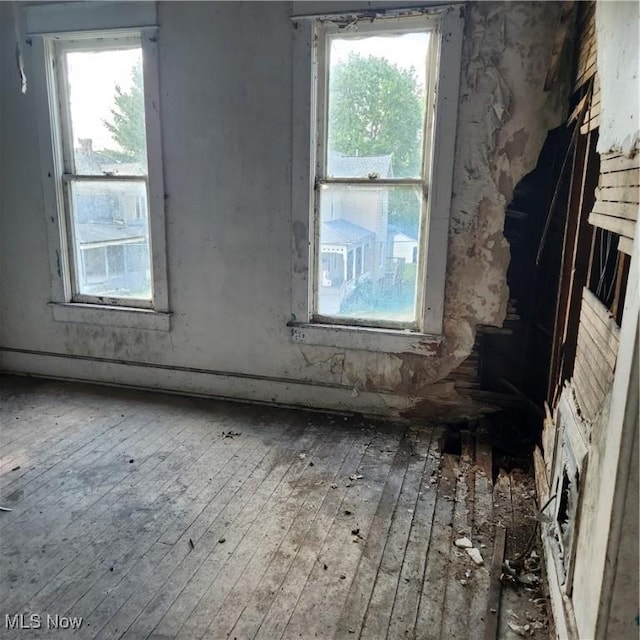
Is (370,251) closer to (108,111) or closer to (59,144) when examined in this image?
(108,111)

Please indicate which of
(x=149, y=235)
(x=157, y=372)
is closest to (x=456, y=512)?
(x=157, y=372)

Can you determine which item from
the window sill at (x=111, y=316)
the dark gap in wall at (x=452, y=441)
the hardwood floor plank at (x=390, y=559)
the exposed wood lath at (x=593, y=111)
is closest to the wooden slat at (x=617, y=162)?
the exposed wood lath at (x=593, y=111)

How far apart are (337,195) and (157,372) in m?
1.85

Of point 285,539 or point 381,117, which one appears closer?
point 285,539

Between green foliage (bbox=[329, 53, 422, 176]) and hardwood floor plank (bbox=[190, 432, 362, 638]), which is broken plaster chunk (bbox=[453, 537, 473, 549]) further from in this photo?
green foliage (bbox=[329, 53, 422, 176])

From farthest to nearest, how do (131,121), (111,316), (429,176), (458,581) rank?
(111,316) < (131,121) < (429,176) < (458,581)

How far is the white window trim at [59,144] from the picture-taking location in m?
3.27

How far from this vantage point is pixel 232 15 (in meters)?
3.10

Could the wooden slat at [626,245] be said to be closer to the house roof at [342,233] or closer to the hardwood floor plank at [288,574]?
the hardwood floor plank at [288,574]

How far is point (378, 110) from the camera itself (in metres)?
3.00

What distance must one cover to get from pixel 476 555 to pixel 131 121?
131 inches

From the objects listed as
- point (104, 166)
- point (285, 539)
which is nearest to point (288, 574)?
point (285, 539)

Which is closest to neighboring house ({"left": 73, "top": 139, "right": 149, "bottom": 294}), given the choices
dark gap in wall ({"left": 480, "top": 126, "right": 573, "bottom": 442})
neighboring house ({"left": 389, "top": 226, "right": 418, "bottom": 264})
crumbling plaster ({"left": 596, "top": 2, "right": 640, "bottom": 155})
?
neighboring house ({"left": 389, "top": 226, "right": 418, "bottom": 264})

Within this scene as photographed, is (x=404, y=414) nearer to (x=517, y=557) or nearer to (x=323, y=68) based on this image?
(x=517, y=557)
